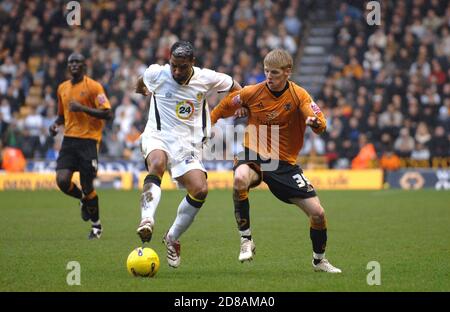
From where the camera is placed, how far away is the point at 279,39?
2753 centimetres

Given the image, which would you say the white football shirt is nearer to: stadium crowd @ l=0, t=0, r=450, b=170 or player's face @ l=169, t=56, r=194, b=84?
player's face @ l=169, t=56, r=194, b=84

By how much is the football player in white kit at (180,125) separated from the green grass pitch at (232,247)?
26.9 inches

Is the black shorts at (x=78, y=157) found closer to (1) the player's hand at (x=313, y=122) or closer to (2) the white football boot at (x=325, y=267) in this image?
(2) the white football boot at (x=325, y=267)

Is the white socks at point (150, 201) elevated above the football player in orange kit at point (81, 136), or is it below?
below

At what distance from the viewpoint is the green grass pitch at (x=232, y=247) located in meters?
8.10

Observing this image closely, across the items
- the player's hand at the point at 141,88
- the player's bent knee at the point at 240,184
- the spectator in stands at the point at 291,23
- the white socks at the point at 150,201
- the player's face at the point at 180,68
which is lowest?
the white socks at the point at 150,201

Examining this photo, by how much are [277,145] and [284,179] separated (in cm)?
42

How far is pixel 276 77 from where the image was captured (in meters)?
9.03

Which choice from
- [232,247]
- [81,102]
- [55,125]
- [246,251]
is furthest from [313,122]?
[55,125]

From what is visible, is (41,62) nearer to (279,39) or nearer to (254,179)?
(279,39)

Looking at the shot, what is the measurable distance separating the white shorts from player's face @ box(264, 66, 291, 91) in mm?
1073

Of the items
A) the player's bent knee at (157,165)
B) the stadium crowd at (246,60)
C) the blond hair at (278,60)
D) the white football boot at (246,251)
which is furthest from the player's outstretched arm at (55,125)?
the stadium crowd at (246,60)

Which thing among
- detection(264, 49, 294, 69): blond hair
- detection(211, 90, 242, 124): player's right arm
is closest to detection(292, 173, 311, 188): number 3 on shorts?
detection(211, 90, 242, 124): player's right arm

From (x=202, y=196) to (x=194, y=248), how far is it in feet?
6.78
